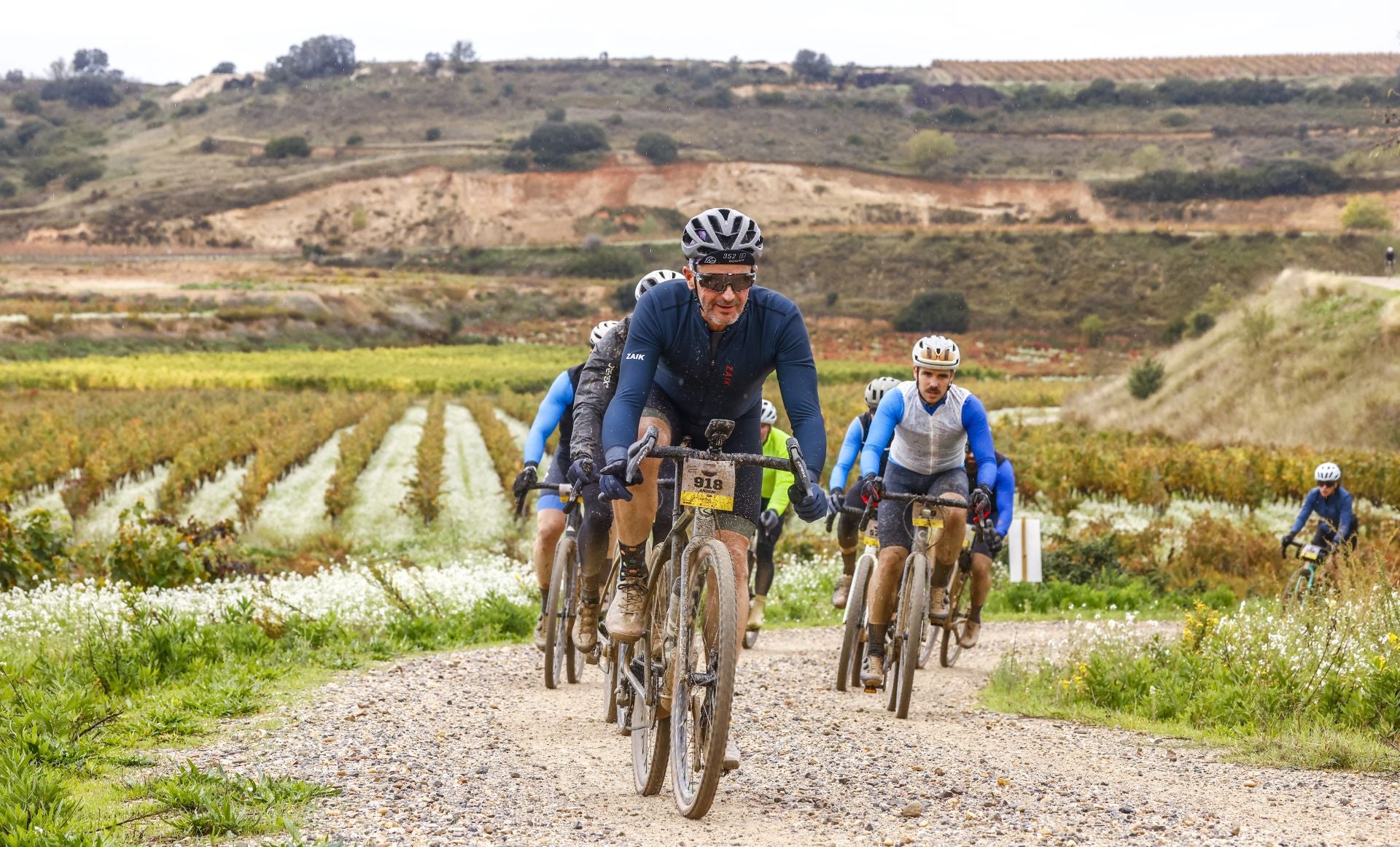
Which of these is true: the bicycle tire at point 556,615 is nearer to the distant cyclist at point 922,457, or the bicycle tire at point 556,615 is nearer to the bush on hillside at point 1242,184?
the distant cyclist at point 922,457

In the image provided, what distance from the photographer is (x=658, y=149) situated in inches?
4702

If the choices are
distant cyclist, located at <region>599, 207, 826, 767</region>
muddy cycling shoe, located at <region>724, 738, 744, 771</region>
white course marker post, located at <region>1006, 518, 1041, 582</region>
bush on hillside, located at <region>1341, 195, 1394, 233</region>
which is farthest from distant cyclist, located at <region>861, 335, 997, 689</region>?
bush on hillside, located at <region>1341, 195, 1394, 233</region>

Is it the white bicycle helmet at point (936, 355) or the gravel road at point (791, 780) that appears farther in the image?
the white bicycle helmet at point (936, 355)

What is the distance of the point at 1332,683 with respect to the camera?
7570mm

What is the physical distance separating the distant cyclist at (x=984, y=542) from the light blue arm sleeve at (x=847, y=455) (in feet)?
2.41

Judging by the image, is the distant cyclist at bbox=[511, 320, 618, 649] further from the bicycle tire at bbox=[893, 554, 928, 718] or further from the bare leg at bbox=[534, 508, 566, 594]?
the bicycle tire at bbox=[893, 554, 928, 718]

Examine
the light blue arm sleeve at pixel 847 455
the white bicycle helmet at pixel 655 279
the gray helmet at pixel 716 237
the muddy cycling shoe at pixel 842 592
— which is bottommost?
the muddy cycling shoe at pixel 842 592

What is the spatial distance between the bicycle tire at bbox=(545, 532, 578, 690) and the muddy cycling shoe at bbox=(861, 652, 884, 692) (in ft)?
6.04

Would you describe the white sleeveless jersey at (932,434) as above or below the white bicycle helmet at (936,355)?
below

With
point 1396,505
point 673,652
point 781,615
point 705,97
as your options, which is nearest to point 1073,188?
point 705,97

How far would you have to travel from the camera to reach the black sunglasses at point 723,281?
5.79 meters

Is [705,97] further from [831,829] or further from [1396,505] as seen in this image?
[831,829]

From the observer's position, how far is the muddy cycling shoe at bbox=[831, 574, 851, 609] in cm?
1071

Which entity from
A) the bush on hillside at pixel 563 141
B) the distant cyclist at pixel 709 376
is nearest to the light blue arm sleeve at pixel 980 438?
the distant cyclist at pixel 709 376
